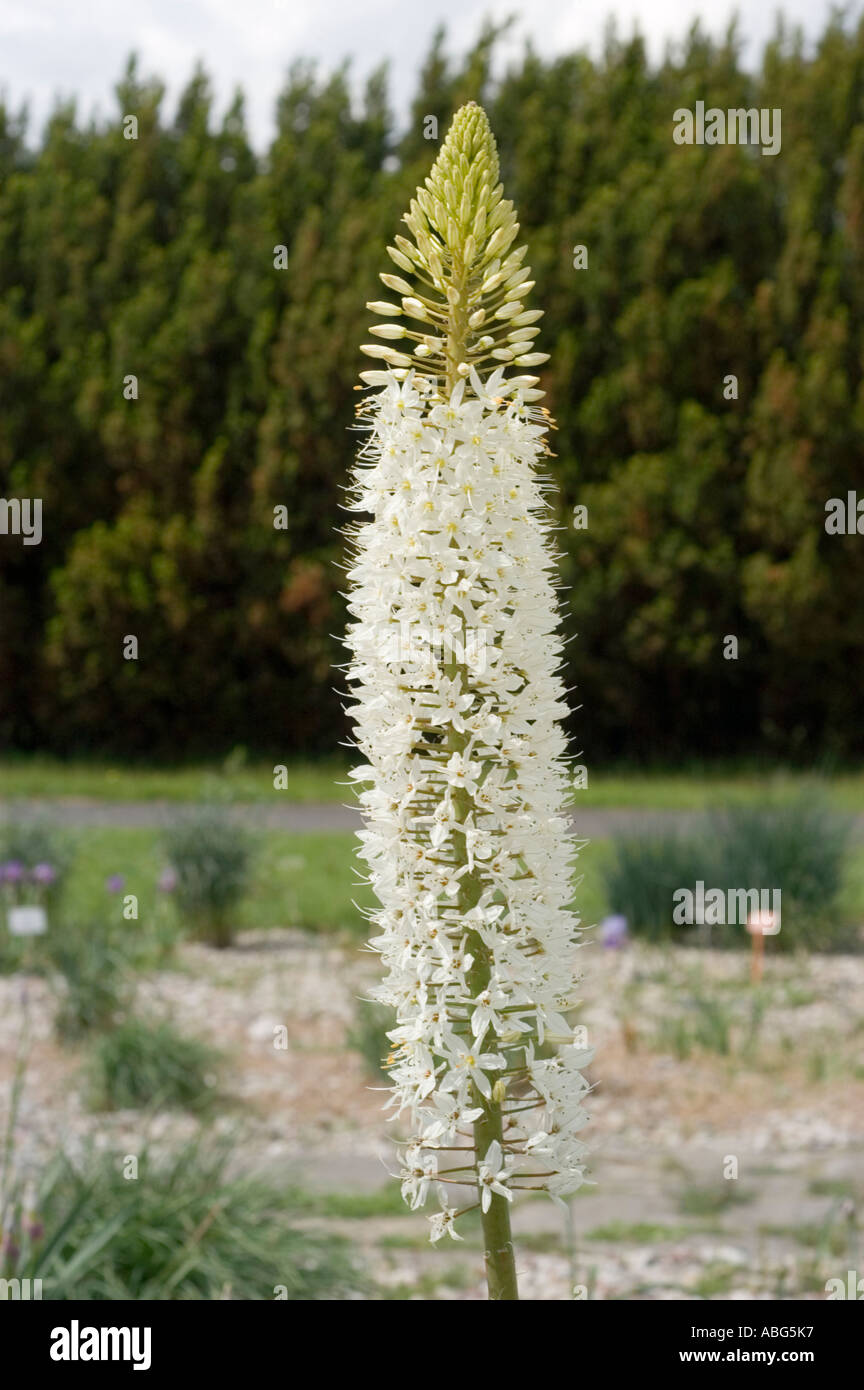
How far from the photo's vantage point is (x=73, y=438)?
18422 millimetres

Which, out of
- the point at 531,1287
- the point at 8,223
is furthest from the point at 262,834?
the point at 8,223

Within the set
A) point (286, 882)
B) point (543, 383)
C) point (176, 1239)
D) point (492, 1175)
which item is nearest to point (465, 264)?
point (492, 1175)

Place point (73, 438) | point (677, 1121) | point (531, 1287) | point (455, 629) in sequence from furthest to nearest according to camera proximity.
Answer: point (73, 438)
point (677, 1121)
point (531, 1287)
point (455, 629)

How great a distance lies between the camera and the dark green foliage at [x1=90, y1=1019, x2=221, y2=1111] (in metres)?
6.41

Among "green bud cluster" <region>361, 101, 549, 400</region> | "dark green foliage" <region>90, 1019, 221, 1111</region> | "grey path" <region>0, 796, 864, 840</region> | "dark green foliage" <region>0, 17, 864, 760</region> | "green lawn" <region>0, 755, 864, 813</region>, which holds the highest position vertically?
"dark green foliage" <region>0, 17, 864, 760</region>

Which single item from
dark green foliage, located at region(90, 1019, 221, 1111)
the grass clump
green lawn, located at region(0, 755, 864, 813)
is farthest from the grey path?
the grass clump

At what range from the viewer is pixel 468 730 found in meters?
1.91

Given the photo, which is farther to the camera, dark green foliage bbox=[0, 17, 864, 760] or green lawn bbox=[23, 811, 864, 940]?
dark green foliage bbox=[0, 17, 864, 760]

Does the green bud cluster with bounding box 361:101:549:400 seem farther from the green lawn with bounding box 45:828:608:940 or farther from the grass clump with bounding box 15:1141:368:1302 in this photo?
the green lawn with bounding box 45:828:608:940

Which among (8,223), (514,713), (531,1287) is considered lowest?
(531,1287)

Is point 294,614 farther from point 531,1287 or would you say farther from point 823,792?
point 531,1287

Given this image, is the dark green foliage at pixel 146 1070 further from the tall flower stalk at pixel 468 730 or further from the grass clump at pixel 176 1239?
the tall flower stalk at pixel 468 730

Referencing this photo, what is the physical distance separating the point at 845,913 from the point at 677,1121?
11.5ft

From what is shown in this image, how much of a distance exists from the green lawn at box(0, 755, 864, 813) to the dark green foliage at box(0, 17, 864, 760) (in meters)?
0.54
